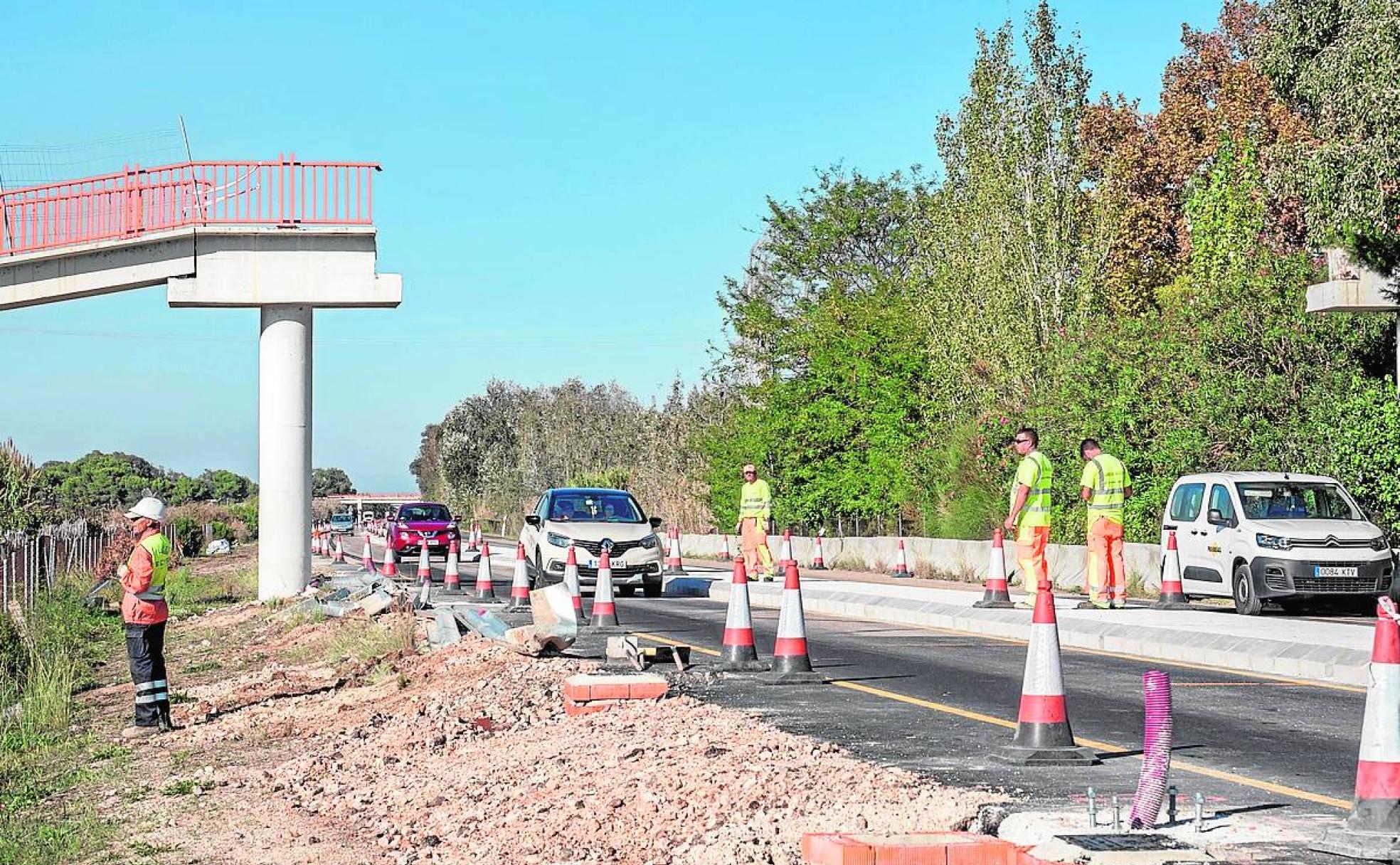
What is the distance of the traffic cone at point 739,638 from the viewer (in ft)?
45.8

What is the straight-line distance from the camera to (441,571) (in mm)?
39375

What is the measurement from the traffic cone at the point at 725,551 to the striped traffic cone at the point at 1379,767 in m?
39.6

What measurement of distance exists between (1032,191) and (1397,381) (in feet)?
53.0

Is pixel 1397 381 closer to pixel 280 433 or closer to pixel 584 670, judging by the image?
pixel 584 670

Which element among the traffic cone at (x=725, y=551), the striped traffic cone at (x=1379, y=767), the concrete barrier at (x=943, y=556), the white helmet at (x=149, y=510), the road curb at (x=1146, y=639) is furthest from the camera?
the traffic cone at (x=725, y=551)

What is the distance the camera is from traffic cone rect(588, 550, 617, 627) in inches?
749

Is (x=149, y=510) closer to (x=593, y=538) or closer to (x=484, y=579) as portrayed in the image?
(x=593, y=538)

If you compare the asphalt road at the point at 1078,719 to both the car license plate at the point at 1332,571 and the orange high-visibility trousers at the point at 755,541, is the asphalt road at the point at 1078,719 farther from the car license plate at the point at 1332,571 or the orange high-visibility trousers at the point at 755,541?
the orange high-visibility trousers at the point at 755,541

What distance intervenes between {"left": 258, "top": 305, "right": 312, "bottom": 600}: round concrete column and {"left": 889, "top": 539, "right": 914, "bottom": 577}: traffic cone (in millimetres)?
13356

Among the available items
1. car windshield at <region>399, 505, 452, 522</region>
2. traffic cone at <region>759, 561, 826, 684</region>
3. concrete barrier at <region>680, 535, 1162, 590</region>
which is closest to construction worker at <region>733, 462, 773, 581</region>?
concrete barrier at <region>680, 535, 1162, 590</region>

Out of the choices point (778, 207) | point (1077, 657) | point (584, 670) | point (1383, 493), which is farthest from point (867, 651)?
point (778, 207)

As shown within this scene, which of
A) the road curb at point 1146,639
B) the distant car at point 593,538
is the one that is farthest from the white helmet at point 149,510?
the distant car at point 593,538

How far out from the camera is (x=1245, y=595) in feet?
68.0

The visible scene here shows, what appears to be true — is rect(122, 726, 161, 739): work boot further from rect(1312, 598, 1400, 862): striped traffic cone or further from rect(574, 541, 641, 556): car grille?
rect(574, 541, 641, 556): car grille
